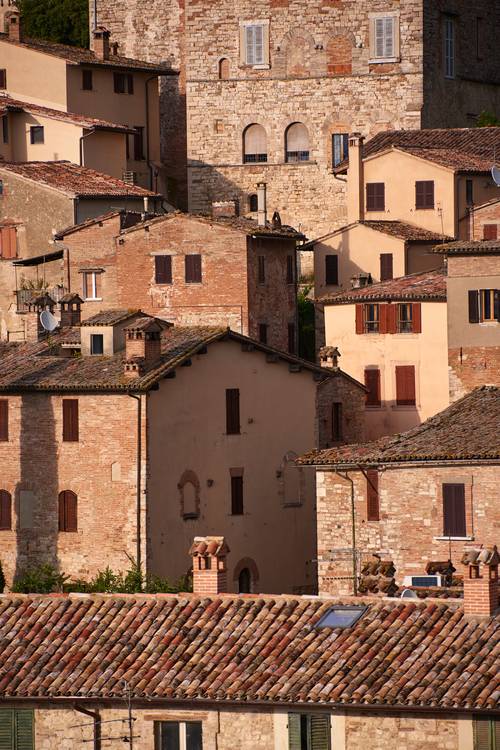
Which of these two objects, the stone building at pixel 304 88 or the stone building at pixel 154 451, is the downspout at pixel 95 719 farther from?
the stone building at pixel 304 88

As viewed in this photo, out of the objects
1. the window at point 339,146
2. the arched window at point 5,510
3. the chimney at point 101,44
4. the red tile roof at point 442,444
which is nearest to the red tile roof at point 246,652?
the red tile roof at point 442,444

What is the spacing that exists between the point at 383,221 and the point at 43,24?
80.2 feet

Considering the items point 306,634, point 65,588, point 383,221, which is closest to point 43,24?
point 383,221

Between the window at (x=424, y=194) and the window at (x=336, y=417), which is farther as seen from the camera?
the window at (x=424, y=194)

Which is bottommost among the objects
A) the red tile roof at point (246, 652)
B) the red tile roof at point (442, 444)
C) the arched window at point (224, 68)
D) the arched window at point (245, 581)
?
the red tile roof at point (246, 652)

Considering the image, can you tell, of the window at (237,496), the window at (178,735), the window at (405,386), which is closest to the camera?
the window at (178,735)

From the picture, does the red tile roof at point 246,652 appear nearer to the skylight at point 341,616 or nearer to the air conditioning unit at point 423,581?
the skylight at point 341,616

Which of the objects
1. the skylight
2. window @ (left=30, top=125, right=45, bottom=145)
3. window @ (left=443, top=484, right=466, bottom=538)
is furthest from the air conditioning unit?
window @ (left=30, top=125, right=45, bottom=145)

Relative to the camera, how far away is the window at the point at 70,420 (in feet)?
189

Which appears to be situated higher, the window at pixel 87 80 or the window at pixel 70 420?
the window at pixel 87 80

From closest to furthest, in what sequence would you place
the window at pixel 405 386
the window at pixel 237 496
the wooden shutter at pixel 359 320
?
the window at pixel 237 496
the window at pixel 405 386
the wooden shutter at pixel 359 320

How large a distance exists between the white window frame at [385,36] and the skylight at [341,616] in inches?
1808

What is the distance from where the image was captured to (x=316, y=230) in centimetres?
8219

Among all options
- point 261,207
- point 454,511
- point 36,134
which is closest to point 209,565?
point 454,511
